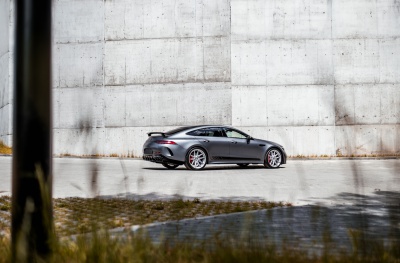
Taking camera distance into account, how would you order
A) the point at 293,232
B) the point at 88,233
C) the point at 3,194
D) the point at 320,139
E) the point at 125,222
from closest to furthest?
1. the point at 88,233
2. the point at 293,232
3. the point at 125,222
4. the point at 3,194
5. the point at 320,139

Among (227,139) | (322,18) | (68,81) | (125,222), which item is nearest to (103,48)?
(68,81)

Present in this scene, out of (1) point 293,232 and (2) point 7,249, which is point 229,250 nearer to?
(2) point 7,249

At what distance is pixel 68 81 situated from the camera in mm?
27703

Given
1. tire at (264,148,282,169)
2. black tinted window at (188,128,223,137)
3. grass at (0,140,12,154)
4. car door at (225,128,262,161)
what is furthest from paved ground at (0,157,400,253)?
grass at (0,140,12,154)

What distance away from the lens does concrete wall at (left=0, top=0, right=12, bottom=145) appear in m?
29.0

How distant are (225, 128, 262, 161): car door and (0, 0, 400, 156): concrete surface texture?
855 cm

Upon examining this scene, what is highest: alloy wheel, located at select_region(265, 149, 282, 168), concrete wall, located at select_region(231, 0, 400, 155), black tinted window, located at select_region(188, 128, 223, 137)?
concrete wall, located at select_region(231, 0, 400, 155)

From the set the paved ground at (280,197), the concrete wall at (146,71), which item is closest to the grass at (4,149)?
the concrete wall at (146,71)

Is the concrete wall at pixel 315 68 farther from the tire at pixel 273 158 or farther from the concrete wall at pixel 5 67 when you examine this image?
the concrete wall at pixel 5 67

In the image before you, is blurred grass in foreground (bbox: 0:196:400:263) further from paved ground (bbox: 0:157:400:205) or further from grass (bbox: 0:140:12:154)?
grass (bbox: 0:140:12:154)

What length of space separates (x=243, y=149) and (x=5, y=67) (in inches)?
706

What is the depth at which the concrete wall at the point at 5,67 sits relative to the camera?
28969 mm

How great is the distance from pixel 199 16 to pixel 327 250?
24136 mm

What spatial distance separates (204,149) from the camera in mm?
16578
